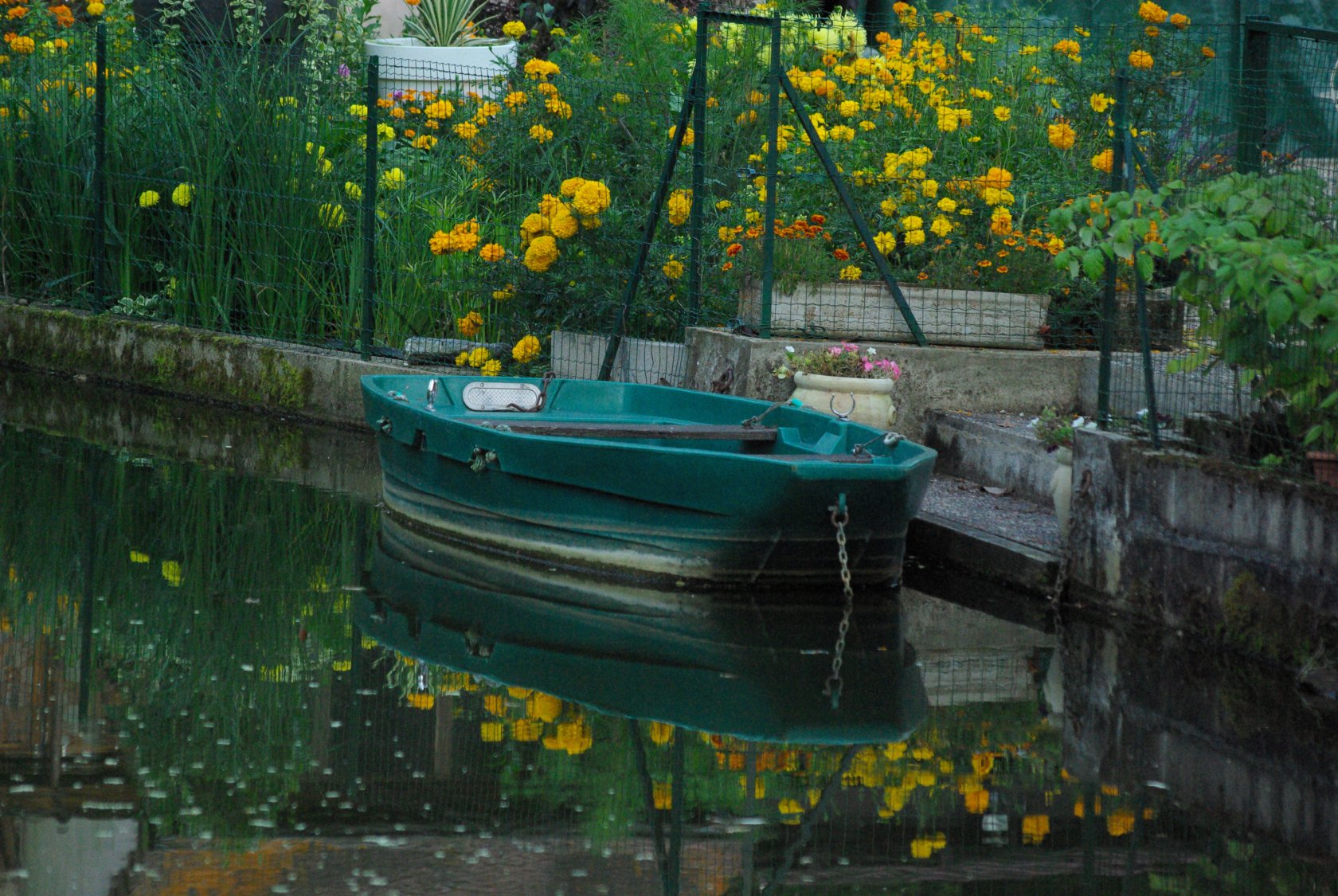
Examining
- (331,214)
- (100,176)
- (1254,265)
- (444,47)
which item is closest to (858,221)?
(1254,265)

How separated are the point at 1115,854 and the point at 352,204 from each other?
25.0 ft

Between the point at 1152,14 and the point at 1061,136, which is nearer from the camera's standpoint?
the point at 1061,136

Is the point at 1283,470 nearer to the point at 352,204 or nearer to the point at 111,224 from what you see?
the point at 352,204

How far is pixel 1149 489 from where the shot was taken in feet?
22.0

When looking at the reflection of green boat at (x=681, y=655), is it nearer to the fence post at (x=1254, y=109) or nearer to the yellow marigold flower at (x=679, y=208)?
the fence post at (x=1254, y=109)

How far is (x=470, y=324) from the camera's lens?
34.6 ft

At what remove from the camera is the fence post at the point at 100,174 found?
11797mm

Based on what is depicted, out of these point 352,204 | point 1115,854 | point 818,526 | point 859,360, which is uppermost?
point 352,204

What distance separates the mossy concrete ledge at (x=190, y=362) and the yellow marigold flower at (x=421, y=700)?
16.3 feet

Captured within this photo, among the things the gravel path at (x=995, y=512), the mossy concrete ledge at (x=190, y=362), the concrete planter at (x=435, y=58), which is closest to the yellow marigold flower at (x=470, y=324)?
the mossy concrete ledge at (x=190, y=362)

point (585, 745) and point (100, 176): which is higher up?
point (100, 176)

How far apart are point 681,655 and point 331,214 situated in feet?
18.9

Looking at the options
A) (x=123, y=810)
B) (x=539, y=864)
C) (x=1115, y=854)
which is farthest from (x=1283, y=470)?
(x=123, y=810)

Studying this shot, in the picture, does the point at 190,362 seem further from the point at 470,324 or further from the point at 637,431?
the point at 637,431
